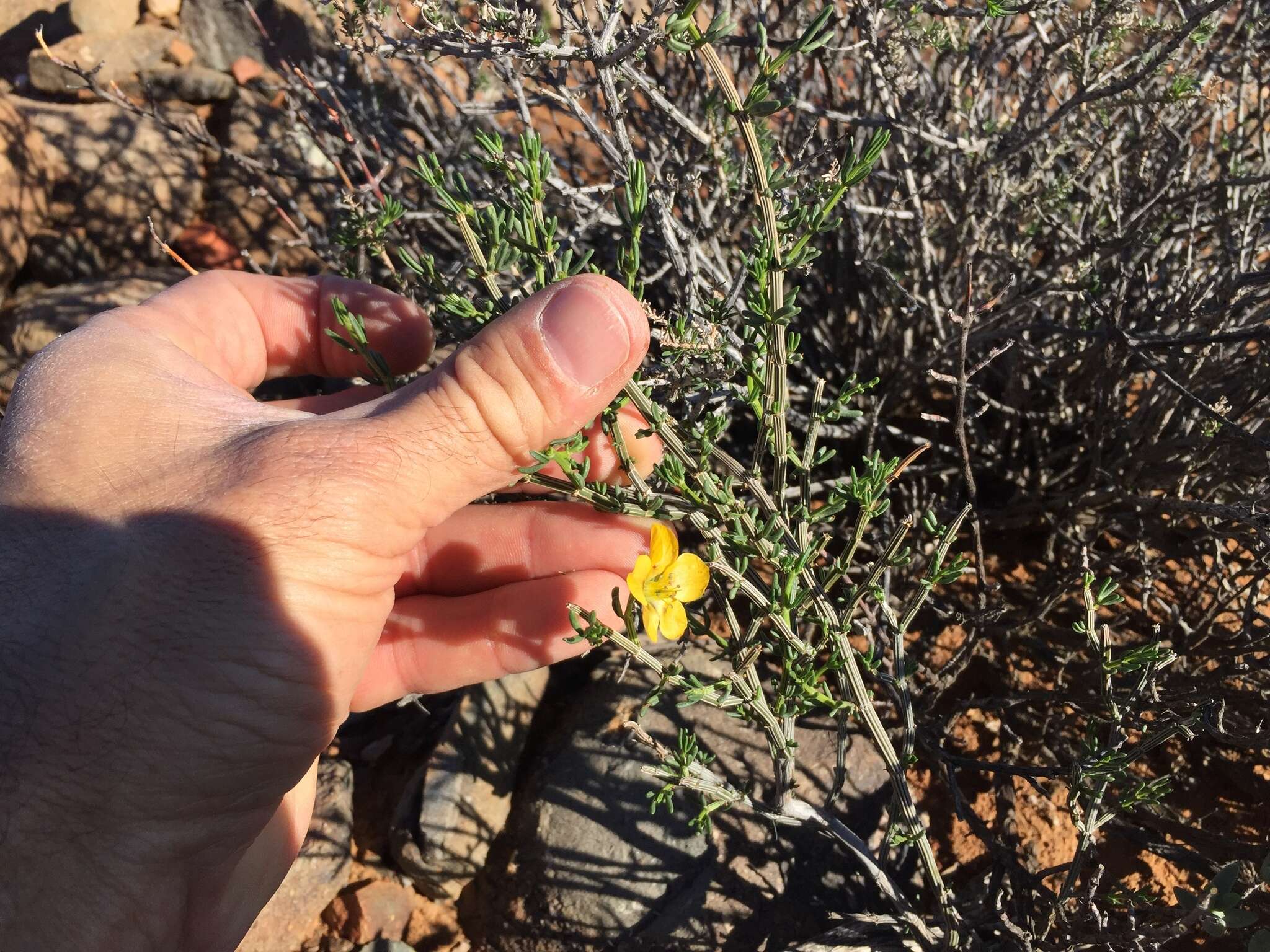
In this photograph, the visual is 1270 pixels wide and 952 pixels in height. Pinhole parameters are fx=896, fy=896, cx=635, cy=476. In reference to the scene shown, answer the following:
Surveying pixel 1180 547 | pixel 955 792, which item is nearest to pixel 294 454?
pixel 955 792

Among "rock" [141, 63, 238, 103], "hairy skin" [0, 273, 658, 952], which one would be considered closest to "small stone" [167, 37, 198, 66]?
"rock" [141, 63, 238, 103]

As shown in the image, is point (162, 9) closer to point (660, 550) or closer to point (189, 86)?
point (189, 86)

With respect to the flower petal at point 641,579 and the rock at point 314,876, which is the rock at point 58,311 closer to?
the rock at point 314,876

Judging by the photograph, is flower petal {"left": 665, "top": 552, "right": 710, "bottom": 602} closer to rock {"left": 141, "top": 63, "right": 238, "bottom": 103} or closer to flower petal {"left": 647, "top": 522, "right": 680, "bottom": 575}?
flower petal {"left": 647, "top": 522, "right": 680, "bottom": 575}

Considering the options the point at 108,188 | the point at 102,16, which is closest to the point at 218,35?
the point at 102,16

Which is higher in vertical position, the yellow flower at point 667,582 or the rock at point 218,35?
the rock at point 218,35

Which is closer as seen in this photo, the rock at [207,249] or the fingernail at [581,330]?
the fingernail at [581,330]

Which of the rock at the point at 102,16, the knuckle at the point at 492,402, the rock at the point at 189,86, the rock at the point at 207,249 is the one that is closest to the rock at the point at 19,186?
the rock at the point at 207,249
